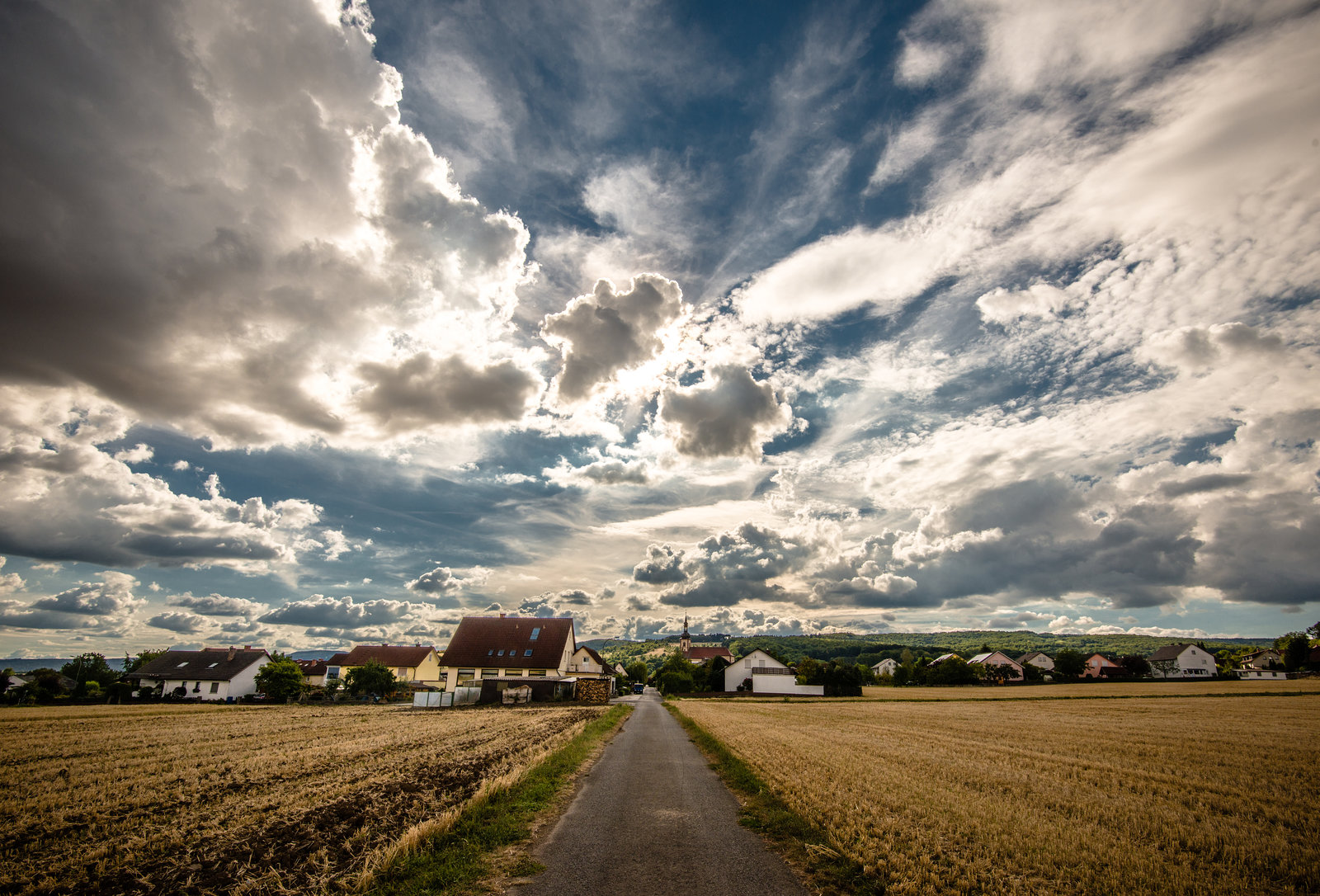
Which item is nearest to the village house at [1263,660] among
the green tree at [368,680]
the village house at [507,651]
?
the village house at [507,651]

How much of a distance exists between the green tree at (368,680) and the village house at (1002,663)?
109m

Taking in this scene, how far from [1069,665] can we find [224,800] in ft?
436

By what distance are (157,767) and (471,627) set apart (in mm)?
54708

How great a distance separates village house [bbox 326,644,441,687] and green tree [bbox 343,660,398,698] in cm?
3078

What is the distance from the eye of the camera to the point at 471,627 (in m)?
69.6

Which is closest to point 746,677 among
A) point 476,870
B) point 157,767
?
point 157,767

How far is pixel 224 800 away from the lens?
1259cm

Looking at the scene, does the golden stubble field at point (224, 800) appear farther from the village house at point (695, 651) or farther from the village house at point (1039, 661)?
the village house at point (1039, 661)

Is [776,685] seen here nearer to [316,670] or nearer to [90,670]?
[316,670]

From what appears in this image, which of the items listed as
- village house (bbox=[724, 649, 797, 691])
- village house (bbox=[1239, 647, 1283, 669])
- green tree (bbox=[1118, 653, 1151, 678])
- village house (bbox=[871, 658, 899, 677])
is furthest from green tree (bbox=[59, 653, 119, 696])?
village house (bbox=[1239, 647, 1283, 669])

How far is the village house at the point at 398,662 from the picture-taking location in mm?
91738

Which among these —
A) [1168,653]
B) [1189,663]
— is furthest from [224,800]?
[1168,653]

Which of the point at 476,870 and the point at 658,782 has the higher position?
the point at 476,870

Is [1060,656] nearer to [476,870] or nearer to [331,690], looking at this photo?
[331,690]
